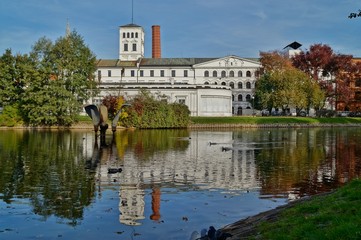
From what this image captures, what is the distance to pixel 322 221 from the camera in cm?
898

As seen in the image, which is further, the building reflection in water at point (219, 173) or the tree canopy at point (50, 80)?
the tree canopy at point (50, 80)

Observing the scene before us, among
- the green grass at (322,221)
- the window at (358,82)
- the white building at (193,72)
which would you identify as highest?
the white building at (193,72)

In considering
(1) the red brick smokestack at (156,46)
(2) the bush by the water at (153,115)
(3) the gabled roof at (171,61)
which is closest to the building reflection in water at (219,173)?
(2) the bush by the water at (153,115)

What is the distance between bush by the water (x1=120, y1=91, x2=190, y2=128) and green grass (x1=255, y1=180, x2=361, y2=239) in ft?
205

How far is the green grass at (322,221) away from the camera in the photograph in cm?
789

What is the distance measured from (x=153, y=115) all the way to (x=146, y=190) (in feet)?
188

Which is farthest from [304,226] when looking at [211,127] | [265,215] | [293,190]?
[211,127]

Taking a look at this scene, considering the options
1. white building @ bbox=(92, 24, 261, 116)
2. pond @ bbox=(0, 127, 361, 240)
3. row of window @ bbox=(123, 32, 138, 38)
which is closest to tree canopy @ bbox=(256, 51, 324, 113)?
white building @ bbox=(92, 24, 261, 116)

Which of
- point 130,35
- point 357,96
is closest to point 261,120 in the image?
point 357,96

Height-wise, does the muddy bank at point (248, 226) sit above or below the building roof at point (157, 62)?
below

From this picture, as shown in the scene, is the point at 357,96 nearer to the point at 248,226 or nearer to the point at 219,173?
the point at 219,173

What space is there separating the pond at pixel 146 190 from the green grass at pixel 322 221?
7.57ft

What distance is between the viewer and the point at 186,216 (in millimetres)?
12781

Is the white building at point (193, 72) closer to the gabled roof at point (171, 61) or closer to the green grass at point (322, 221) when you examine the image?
the gabled roof at point (171, 61)
